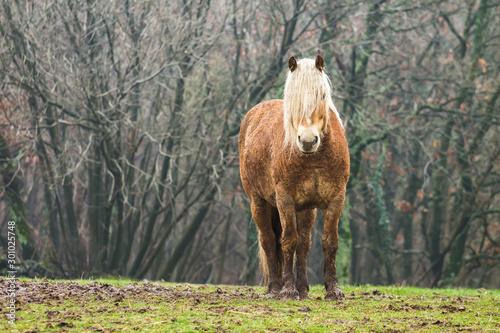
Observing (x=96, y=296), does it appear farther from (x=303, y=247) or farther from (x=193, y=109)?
(x=193, y=109)

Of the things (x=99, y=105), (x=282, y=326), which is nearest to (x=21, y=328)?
(x=282, y=326)

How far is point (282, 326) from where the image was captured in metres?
5.05

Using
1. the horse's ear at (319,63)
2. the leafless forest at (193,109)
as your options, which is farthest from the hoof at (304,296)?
the leafless forest at (193,109)

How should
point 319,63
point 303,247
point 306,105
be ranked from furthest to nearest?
point 303,247 < point 319,63 < point 306,105

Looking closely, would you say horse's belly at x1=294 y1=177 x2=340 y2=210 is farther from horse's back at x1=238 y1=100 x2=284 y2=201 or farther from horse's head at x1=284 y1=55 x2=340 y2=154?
horse's back at x1=238 y1=100 x2=284 y2=201

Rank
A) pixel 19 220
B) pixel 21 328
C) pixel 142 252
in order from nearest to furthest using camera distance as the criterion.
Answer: pixel 21 328 → pixel 19 220 → pixel 142 252

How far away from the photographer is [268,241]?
7.68 m

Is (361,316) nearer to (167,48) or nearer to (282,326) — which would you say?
(282,326)

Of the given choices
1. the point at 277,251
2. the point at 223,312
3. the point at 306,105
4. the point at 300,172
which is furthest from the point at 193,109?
the point at 223,312

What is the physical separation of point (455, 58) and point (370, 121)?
4450mm

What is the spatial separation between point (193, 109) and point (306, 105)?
360 inches

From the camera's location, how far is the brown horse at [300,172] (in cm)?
639

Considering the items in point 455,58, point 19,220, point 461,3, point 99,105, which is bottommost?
point 19,220

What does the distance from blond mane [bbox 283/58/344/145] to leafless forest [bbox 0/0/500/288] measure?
21.8 ft
